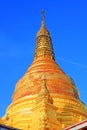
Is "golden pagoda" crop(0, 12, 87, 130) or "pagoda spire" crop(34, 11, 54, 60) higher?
"pagoda spire" crop(34, 11, 54, 60)

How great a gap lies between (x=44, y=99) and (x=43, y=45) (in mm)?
15223

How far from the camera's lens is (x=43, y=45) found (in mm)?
51125

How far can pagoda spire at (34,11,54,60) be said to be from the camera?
5047cm

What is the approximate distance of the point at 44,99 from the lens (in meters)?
37.0

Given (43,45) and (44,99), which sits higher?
(43,45)

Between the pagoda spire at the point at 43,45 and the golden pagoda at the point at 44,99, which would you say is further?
the pagoda spire at the point at 43,45

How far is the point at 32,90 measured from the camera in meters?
42.9

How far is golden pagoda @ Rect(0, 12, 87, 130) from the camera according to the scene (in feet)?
120

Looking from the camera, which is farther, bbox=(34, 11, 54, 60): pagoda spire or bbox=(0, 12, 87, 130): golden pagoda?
bbox=(34, 11, 54, 60): pagoda spire

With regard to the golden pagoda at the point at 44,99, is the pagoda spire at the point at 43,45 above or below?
above

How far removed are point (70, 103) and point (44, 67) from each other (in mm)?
6659

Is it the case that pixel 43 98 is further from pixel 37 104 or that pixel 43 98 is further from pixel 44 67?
pixel 44 67

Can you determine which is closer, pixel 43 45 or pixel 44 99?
pixel 44 99

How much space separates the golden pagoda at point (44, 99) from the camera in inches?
1436
